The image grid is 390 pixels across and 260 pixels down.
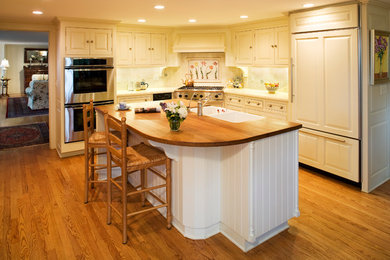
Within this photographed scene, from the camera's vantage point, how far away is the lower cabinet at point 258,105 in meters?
4.80

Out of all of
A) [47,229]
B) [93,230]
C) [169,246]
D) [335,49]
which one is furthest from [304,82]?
[47,229]

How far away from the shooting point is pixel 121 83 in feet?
20.4

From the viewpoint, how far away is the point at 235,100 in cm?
573

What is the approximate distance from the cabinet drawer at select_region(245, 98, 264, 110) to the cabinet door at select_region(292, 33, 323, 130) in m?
0.84

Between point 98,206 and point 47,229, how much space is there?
0.56 meters

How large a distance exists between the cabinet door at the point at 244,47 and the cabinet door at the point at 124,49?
1949 millimetres

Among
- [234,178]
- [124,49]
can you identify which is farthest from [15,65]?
[234,178]

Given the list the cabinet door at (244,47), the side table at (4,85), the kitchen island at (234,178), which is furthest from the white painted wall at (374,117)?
the side table at (4,85)

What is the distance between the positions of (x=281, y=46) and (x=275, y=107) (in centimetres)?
98

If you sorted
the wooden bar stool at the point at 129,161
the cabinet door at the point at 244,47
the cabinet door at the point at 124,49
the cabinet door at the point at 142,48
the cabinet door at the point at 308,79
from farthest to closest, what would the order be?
the cabinet door at the point at 142,48 → the cabinet door at the point at 124,49 → the cabinet door at the point at 244,47 → the cabinet door at the point at 308,79 → the wooden bar stool at the point at 129,161

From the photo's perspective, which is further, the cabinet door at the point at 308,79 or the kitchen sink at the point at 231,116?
the cabinet door at the point at 308,79

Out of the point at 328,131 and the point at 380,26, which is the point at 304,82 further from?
the point at 380,26

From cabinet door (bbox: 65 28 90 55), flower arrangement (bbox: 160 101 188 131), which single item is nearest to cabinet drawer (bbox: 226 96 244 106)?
cabinet door (bbox: 65 28 90 55)

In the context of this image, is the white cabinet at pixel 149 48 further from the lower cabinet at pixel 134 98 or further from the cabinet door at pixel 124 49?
the lower cabinet at pixel 134 98
